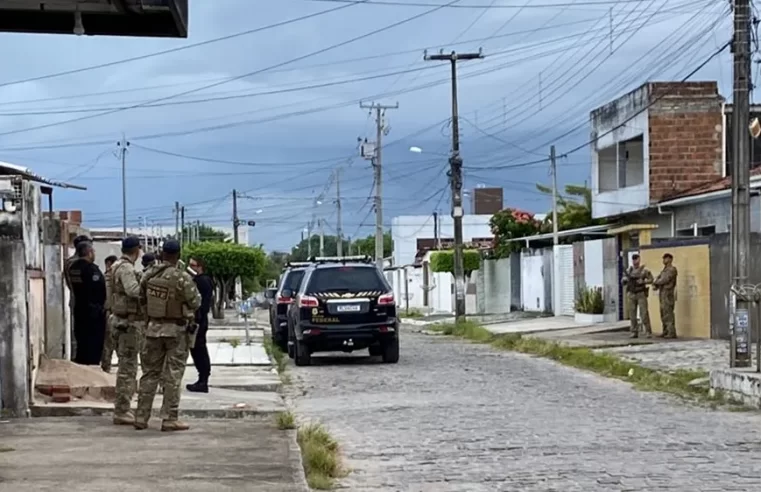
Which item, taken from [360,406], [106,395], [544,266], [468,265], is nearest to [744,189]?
[360,406]

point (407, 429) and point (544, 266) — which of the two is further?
point (544, 266)

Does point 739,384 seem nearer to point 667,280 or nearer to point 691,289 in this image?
point 667,280

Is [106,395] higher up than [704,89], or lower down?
lower down

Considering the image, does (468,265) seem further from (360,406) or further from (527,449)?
(527,449)

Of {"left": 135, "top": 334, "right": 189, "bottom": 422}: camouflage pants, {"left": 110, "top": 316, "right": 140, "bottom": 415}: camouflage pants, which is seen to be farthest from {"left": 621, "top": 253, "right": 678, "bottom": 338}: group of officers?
{"left": 135, "top": 334, "right": 189, "bottom": 422}: camouflage pants

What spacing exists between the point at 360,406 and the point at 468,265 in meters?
35.3

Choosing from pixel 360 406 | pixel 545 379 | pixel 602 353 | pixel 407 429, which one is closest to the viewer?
pixel 407 429

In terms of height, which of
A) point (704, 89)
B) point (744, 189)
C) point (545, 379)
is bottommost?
point (545, 379)

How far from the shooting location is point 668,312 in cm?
2392

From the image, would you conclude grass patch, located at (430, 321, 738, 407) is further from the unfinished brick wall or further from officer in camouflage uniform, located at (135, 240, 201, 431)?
officer in camouflage uniform, located at (135, 240, 201, 431)

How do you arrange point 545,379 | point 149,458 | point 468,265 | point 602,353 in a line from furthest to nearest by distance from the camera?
point 468,265
point 602,353
point 545,379
point 149,458

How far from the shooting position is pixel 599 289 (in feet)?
103

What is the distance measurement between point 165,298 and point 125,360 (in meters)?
1.13

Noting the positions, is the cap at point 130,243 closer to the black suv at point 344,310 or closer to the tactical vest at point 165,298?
the tactical vest at point 165,298
